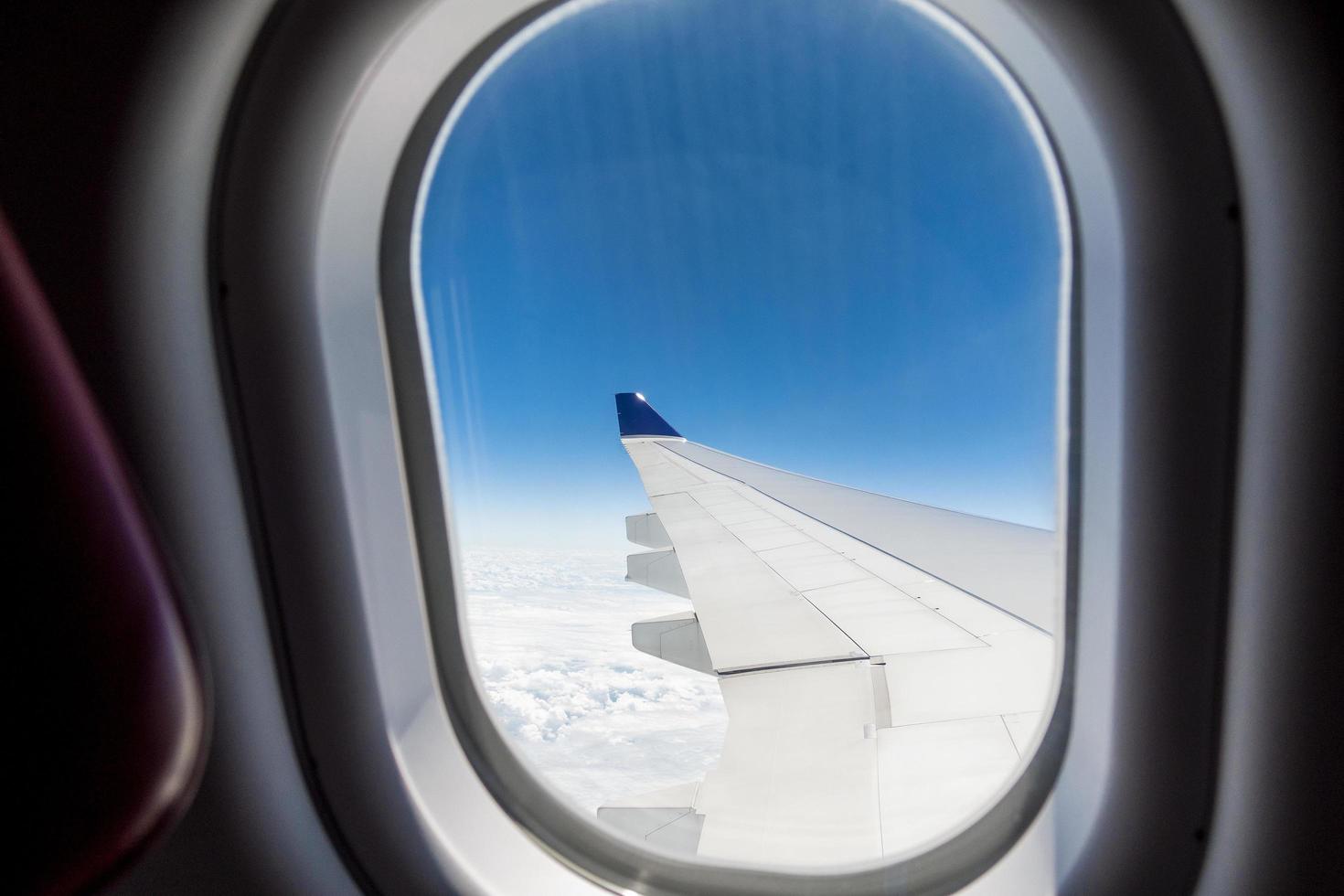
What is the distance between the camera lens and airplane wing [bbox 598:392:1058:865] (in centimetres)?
114

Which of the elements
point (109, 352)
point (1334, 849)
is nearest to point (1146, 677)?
point (1334, 849)

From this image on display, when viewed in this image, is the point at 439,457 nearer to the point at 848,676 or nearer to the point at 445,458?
the point at 445,458

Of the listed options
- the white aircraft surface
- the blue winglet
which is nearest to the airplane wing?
the white aircraft surface

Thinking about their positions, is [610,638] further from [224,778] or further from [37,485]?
[37,485]

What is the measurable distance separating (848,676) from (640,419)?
5.43 metres

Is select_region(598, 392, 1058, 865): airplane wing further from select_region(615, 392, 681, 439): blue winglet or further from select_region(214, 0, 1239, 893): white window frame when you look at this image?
select_region(615, 392, 681, 439): blue winglet

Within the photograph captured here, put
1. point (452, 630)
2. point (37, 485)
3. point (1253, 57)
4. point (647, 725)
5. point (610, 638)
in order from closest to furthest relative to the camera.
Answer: point (37, 485), point (1253, 57), point (452, 630), point (647, 725), point (610, 638)

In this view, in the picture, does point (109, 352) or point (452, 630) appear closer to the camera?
point (109, 352)

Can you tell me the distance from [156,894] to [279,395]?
691 millimetres

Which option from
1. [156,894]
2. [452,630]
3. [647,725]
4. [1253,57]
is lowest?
[647,725]

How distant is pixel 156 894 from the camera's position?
844 millimetres

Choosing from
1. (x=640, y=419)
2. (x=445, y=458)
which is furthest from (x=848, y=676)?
(x=640, y=419)

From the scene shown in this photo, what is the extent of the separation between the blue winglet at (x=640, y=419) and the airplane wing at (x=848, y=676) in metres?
3.88

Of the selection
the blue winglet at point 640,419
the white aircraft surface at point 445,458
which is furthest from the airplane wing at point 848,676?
the blue winglet at point 640,419
